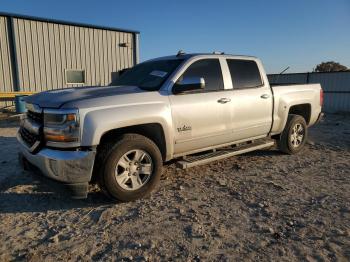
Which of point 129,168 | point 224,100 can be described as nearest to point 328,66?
point 224,100

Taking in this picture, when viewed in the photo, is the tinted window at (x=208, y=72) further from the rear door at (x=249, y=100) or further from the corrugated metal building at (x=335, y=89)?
the corrugated metal building at (x=335, y=89)

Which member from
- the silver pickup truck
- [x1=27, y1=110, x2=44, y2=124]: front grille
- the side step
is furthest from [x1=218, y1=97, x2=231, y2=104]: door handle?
[x1=27, y1=110, x2=44, y2=124]: front grille

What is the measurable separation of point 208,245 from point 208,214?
684 millimetres

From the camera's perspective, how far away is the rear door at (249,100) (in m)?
5.17

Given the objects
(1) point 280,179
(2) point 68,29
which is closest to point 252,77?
(1) point 280,179

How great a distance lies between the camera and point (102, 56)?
16.1 m

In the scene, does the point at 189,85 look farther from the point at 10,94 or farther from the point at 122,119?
the point at 10,94

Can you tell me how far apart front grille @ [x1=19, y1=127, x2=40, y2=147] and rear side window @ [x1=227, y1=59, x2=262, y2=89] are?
3.06 metres

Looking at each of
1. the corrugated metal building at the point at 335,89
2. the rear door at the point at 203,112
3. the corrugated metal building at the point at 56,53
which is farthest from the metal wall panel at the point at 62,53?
the rear door at the point at 203,112

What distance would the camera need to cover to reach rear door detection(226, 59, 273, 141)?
5172 millimetres

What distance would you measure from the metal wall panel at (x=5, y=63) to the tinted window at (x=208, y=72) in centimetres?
1159

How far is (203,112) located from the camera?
182 inches

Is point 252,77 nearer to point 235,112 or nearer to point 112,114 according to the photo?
point 235,112

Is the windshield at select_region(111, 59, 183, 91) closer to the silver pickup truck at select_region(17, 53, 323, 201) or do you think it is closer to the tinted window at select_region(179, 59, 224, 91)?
the silver pickup truck at select_region(17, 53, 323, 201)
